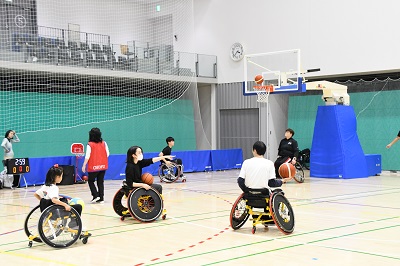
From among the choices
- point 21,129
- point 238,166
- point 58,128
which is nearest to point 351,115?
point 238,166

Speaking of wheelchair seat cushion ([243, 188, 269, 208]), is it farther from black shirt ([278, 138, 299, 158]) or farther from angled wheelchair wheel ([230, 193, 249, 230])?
black shirt ([278, 138, 299, 158])

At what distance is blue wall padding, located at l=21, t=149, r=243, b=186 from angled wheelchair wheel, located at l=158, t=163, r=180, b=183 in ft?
5.04

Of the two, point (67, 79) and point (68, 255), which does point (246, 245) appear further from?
point (67, 79)

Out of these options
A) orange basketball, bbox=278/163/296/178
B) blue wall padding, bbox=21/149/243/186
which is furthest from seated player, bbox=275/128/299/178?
blue wall padding, bbox=21/149/243/186

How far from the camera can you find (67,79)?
19.6 m

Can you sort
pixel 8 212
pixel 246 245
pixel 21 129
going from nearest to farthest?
1. pixel 246 245
2. pixel 8 212
3. pixel 21 129

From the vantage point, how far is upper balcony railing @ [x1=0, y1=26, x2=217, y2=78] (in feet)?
56.7

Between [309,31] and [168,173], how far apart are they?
886 cm

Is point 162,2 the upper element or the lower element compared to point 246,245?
upper

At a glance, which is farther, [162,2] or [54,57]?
[162,2]

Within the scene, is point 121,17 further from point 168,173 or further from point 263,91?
point 168,173

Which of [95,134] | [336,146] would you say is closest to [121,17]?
[336,146]

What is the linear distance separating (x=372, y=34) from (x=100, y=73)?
31.9 feet

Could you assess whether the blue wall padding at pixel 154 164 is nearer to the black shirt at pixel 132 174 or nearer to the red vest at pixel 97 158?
the red vest at pixel 97 158
